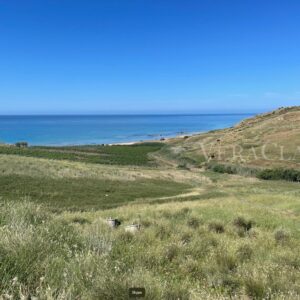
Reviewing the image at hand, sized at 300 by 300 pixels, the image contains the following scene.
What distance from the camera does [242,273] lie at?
6754 mm

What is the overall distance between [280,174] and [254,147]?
2690 cm

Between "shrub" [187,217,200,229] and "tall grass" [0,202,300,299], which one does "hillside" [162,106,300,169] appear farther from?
"tall grass" [0,202,300,299]

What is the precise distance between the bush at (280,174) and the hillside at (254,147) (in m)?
6.49

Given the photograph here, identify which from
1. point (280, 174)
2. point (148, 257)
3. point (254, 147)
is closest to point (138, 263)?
point (148, 257)

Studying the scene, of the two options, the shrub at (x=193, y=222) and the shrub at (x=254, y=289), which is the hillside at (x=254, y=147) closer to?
the shrub at (x=193, y=222)

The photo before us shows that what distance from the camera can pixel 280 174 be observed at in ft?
207

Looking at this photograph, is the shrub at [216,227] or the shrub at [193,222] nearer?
the shrub at [216,227]

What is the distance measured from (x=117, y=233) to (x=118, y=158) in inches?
2955

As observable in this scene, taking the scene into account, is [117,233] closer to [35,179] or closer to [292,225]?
[292,225]

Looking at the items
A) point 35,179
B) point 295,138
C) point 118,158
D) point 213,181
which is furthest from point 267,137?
point 35,179

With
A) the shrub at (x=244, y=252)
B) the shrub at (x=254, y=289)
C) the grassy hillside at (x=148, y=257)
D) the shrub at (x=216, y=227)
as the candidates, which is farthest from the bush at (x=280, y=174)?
the shrub at (x=254, y=289)

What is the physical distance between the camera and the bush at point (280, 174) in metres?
61.9

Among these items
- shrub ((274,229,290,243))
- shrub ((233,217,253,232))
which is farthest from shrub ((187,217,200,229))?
shrub ((274,229,290,243))

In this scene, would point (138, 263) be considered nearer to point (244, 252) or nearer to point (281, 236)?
point (244, 252)
